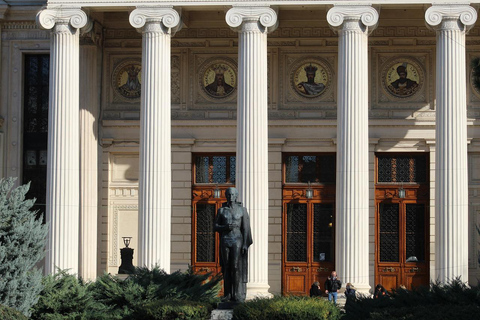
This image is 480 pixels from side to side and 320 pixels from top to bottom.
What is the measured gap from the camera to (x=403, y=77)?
37.2 m

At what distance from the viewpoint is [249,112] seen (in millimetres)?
32250

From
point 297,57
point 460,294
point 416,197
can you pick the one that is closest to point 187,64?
point 297,57

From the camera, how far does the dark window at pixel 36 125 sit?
3750cm

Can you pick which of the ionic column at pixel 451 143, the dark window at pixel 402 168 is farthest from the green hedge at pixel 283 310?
the dark window at pixel 402 168

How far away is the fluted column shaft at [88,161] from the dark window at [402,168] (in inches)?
396

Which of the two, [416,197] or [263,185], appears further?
[416,197]

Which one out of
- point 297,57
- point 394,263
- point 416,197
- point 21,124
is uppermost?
point 297,57

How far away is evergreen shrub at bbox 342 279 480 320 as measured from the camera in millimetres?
21672

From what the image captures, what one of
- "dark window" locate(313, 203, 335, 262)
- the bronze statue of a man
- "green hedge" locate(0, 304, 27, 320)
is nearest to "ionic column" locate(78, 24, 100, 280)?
"dark window" locate(313, 203, 335, 262)

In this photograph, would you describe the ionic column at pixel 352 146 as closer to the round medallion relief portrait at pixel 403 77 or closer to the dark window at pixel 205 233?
the round medallion relief portrait at pixel 403 77

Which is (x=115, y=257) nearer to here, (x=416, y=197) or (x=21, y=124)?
(x=21, y=124)

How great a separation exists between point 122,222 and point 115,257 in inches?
50.1

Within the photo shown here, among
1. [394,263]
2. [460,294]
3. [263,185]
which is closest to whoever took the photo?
[460,294]

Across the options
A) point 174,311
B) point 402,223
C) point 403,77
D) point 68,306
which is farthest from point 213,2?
point 174,311
